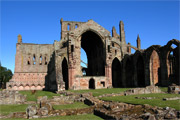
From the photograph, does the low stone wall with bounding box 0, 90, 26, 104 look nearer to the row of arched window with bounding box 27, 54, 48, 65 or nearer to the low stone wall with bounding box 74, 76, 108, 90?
the low stone wall with bounding box 74, 76, 108, 90

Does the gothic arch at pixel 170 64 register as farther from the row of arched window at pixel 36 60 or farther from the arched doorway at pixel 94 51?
the row of arched window at pixel 36 60

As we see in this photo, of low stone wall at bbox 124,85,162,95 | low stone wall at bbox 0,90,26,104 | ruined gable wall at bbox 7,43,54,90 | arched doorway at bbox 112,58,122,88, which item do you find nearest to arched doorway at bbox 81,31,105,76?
arched doorway at bbox 112,58,122,88

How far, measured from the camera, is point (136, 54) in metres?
34.2

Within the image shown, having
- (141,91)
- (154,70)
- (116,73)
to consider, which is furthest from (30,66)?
(141,91)

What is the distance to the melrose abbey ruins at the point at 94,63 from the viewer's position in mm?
29500

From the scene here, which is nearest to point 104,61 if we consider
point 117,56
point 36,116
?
point 117,56

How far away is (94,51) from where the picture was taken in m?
43.0

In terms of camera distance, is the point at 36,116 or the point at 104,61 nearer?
the point at 36,116

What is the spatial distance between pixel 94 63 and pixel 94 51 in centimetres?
283

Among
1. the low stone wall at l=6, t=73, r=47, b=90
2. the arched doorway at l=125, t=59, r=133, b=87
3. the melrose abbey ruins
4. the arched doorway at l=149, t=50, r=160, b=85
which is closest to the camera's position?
the melrose abbey ruins

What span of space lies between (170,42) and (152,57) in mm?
5124

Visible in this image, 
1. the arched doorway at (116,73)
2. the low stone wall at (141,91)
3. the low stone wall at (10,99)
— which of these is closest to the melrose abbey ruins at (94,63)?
the arched doorway at (116,73)

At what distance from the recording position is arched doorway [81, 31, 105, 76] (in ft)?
124

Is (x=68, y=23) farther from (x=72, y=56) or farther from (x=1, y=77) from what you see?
(x=1, y=77)
